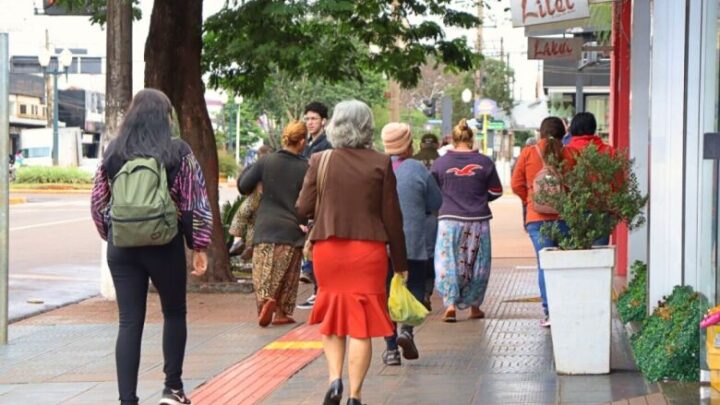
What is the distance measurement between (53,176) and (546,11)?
4683 centimetres

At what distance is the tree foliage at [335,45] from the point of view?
17.5m

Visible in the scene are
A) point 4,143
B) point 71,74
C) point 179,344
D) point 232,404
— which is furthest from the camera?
point 71,74

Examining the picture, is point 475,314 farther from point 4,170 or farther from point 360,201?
point 360,201

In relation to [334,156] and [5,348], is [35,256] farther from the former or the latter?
[334,156]

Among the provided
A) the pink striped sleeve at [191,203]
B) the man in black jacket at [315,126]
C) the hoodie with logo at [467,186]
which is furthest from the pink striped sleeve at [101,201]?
the man in black jacket at [315,126]

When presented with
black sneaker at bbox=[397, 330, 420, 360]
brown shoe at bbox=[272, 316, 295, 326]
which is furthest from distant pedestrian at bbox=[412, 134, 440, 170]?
black sneaker at bbox=[397, 330, 420, 360]

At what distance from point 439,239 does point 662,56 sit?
3.68 meters

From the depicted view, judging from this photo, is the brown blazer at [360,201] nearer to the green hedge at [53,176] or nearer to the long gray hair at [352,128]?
the long gray hair at [352,128]

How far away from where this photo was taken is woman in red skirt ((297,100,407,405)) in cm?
801

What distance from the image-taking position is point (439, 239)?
12875 mm

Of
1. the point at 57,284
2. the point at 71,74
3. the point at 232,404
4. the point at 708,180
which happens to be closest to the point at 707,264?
the point at 708,180

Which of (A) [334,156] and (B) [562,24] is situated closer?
(A) [334,156]

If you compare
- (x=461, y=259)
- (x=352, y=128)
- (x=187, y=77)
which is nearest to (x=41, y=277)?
(x=187, y=77)

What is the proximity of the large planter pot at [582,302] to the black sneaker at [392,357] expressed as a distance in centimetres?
121
